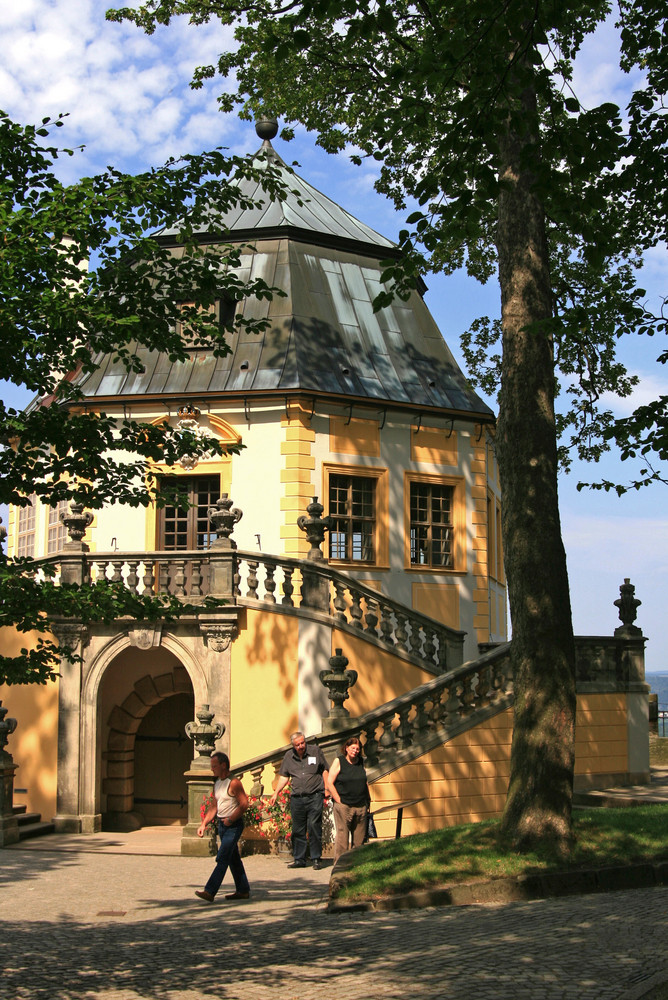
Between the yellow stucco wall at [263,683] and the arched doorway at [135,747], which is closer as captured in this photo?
the yellow stucco wall at [263,683]

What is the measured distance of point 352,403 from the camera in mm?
20906

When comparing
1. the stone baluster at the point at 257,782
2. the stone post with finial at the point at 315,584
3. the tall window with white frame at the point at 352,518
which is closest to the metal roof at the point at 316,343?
the tall window with white frame at the point at 352,518

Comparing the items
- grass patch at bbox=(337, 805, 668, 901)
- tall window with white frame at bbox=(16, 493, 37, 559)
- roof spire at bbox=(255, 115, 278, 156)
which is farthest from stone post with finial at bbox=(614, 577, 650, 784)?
roof spire at bbox=(255, 115, 278, 156)

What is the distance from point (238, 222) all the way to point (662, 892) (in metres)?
17.1

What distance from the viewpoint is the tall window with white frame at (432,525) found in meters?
21.7

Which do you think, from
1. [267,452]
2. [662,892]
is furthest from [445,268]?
[662,892]

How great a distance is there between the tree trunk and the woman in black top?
90.0 inches

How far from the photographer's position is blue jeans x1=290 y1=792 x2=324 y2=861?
544 inches

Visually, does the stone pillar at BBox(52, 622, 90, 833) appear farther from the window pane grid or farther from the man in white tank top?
the man in white tank top

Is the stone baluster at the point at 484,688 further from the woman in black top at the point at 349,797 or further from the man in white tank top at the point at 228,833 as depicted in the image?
the man in white tank top at the point at 228,833

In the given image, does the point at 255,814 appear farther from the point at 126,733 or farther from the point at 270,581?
the point at 126,733

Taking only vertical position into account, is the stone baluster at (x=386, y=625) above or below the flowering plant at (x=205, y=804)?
above

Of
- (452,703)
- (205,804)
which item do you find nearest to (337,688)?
(452,703)

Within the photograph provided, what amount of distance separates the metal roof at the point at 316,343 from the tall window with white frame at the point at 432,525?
5.23 ft
